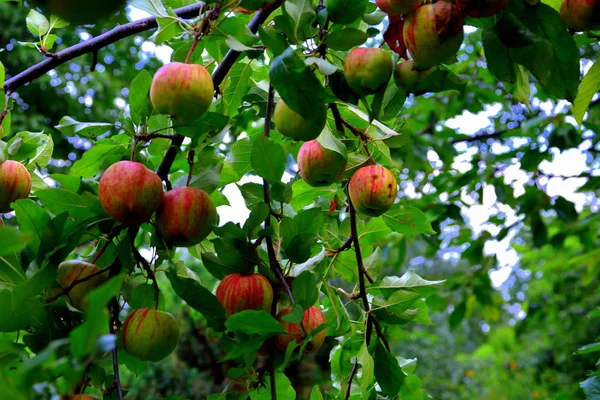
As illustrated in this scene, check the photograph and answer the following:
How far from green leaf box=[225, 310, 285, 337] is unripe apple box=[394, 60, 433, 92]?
271mm

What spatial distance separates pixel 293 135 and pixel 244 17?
6.3 inches

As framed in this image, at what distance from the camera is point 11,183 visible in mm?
683

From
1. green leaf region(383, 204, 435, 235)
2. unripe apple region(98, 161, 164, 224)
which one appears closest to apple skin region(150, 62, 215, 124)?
unripe apple region(98, 161, 164, 224)

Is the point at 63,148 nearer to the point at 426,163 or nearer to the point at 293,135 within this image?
the point at 426,163

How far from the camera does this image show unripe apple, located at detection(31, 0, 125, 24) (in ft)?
0.97

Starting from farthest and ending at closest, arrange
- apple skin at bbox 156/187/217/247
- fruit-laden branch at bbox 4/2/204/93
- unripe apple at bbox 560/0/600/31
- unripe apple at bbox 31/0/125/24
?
fruit-laden branch at bbox 4/2/204/93 → apple skin at bbox 156/187/217/247 → unripe apple at bbox 560/0/600/31 → unripe apple at bbox 31/0/125/24

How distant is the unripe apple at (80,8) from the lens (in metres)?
0.30

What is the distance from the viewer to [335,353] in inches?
35.3

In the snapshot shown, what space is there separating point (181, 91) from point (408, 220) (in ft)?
1.31

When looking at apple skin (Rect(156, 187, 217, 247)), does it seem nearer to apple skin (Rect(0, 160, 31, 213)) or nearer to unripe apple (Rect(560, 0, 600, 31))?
apple skin (Rect(0, 160, 31, 213))

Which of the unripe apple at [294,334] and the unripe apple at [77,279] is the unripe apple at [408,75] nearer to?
the unripe apple at [294,334]

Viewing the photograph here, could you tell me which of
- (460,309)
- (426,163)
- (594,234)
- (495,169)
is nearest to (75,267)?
(426,163)

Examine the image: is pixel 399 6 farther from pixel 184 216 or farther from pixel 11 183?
pixel 11 183

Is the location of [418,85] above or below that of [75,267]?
above
